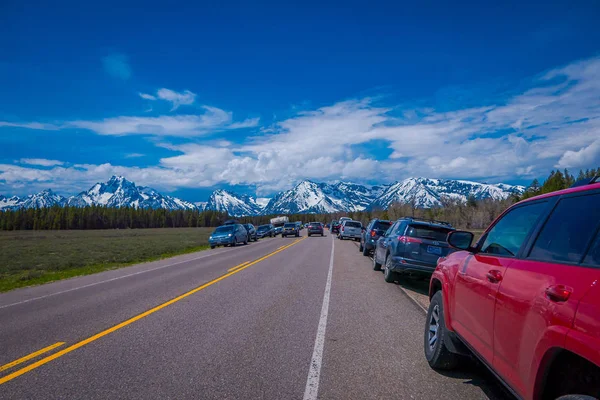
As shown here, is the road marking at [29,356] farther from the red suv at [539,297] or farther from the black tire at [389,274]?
the black tire at [389,274]

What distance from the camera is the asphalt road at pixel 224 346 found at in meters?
4.07

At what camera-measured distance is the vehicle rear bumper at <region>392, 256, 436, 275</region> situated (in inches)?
402

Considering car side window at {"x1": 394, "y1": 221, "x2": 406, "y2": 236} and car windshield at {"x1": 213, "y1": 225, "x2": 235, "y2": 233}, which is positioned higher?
car side window at {"x1": 394, "y1": 221, "x2": 406, "y2": 236}

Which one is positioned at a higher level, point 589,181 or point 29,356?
point 589,181

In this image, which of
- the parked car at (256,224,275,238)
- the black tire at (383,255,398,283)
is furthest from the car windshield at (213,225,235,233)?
the black tire at (383,255,398,283)

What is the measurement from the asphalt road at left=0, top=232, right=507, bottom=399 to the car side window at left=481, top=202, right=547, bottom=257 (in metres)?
1.55

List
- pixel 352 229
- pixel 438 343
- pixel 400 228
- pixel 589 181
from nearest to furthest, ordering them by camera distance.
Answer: pixel 589 181, pixel 438 343, pixel 400 228, pixel 352 229

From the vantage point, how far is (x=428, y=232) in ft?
34.9

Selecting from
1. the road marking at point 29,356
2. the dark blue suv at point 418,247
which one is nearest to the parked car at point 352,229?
the dark blue suv at point 418,247

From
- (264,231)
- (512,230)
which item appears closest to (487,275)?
(512,230)

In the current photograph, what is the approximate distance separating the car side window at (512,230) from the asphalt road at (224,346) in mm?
1553

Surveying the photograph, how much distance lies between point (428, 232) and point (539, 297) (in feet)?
27.4

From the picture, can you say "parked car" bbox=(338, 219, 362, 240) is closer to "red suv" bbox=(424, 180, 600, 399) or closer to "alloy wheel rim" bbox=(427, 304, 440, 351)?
"alloy wheel rim" bbox=(427, 304, 440, 351)

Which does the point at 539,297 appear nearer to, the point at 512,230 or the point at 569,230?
the point at 569,230
